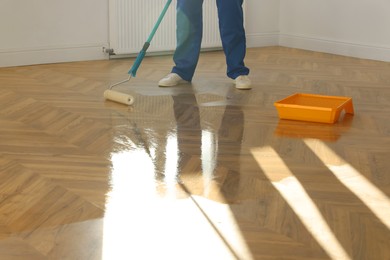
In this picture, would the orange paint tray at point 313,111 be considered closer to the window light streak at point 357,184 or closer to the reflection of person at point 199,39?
the window light streak at point 357,184

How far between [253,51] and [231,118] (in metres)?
2.39

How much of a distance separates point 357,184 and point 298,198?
0.87ft

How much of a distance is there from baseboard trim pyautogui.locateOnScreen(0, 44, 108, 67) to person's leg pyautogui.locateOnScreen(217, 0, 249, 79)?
125cm

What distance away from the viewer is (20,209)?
208 cm

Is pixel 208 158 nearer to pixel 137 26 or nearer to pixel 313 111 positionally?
pixel 313 111

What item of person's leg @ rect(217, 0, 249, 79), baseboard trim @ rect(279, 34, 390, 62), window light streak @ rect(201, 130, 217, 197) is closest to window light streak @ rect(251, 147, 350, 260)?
window light streak @ rect(201, 130, 217, 197)

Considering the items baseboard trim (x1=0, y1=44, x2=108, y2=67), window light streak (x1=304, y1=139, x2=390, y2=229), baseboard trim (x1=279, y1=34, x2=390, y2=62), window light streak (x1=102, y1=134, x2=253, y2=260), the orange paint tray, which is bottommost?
baseboard trim (x1=279, y1=34, x2=390, y2=62)

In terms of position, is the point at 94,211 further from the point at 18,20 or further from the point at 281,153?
the point at 18,20

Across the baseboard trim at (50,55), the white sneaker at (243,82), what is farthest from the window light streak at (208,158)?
the baseboard trim at (50,55)

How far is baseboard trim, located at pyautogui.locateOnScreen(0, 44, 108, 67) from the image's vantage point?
15.3ft

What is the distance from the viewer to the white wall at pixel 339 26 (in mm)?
5211

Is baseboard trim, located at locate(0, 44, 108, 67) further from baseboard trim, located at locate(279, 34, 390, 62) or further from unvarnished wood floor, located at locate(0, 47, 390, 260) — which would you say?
baseboard trim, located at locate(279, 34, 390, 62)

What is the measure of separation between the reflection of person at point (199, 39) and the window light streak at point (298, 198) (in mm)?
1381

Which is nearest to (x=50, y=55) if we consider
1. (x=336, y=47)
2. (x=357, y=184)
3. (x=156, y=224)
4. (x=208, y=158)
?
(x=336, y=47)
